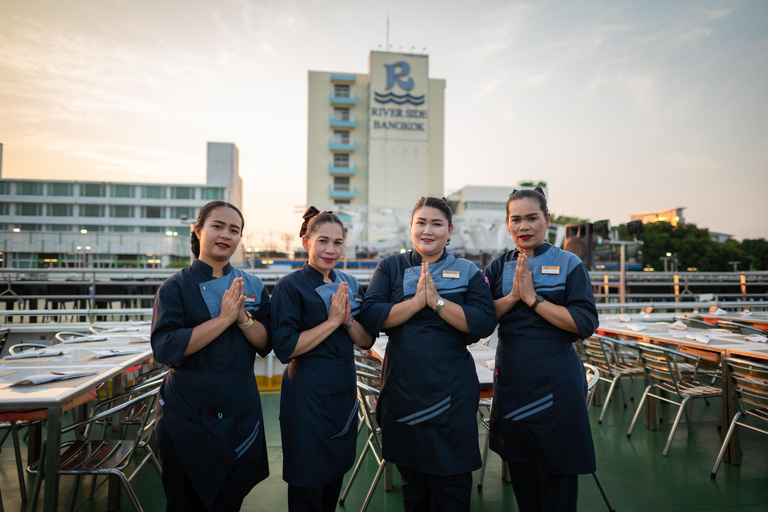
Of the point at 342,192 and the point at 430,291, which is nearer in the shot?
the point at 430,291

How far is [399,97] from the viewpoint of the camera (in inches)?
1537

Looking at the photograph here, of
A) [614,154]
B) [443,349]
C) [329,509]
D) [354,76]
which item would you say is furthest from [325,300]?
[354,76]

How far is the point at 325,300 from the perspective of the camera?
5.25ft

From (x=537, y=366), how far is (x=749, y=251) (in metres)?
55.1

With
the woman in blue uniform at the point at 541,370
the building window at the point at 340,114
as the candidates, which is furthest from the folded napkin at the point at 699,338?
the building window at the point at 340,114

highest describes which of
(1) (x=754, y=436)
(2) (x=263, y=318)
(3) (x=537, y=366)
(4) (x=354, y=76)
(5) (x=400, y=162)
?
(4) (x=354, y=76)

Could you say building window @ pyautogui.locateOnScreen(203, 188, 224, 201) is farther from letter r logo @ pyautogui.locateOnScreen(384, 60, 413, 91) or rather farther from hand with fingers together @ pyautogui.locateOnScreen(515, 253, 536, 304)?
hand with fingers together @ pyautogui.locateOnScreen(515, 253, 536, 304)

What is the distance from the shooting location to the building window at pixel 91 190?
4441cm

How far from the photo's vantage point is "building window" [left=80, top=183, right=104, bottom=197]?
4441cm

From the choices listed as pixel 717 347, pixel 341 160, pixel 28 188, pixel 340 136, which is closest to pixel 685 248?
pixel 341 160

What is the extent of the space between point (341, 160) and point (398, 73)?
377 inches

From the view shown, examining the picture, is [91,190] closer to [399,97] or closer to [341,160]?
[341,160]

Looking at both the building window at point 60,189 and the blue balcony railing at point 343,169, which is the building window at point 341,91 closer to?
the blue balcony railing at point 343,169

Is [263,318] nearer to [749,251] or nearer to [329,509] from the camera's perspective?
[329,509]
